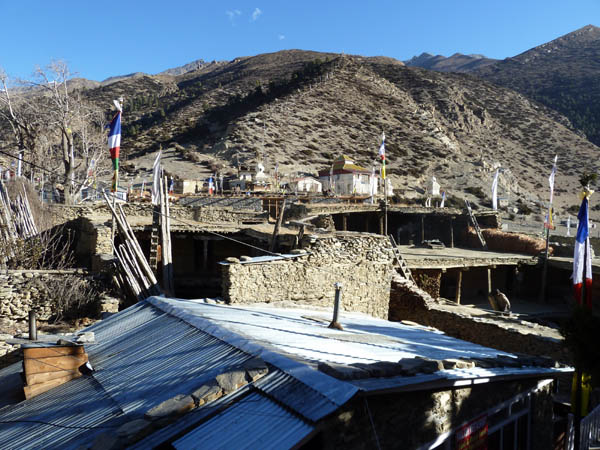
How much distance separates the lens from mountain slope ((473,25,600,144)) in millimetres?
103000

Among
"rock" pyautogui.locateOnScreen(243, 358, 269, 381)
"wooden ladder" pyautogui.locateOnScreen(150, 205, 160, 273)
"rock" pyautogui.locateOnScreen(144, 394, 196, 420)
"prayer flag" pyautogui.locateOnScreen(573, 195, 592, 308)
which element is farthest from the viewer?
"wooden ladder" pyautogui.locateOnScreen(150, 205, 160, 273)

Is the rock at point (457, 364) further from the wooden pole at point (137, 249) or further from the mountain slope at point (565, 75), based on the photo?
the mountain slope at point (565, 75)

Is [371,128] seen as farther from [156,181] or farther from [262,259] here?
[262,259]

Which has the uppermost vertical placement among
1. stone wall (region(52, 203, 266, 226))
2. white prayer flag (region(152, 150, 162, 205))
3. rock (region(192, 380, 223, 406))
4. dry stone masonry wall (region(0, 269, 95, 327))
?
white prayer flag (region(152, 150, 162, 205))

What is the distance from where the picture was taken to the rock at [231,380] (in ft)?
15.2

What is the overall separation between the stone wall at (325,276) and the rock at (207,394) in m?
6.53

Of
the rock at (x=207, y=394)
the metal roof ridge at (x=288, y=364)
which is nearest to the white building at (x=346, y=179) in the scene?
the metal roof ridge at (x=288, y=364)

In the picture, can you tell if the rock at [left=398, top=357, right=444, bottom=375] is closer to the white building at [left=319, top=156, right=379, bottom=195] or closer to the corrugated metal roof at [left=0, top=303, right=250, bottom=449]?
the corrugated metal roof at [left=0, top=303, right=250, bottom=449]

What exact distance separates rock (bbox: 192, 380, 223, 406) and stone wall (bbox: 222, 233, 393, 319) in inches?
257

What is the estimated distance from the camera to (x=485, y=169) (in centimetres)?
6538

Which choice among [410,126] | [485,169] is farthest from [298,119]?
[485,169]

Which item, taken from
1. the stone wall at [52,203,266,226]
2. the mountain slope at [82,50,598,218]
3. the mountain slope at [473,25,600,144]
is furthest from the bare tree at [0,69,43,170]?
the mountain slope at [473,25,600,144]

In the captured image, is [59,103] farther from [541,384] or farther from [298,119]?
[298,119]

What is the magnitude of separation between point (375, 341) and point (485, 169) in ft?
207
